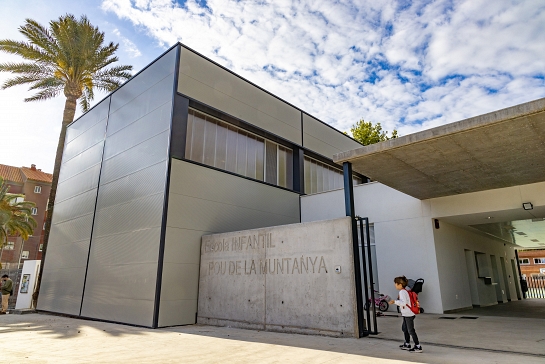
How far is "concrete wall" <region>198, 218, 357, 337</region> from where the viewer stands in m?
→ 7.97

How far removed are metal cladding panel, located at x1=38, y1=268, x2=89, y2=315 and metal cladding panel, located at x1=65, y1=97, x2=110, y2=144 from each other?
6.66 m

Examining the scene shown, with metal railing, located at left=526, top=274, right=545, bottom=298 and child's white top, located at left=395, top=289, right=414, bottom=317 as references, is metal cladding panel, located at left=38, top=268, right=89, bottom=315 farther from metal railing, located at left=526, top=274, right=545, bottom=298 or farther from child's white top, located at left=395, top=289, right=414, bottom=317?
metal railing, located at left=526, top=274, right=545, bottom=298

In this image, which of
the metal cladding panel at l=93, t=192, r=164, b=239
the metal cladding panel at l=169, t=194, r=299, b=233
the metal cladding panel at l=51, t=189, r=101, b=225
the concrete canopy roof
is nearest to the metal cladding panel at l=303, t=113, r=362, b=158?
the metal cladding panel at l=169, t=194, r=299, b=233

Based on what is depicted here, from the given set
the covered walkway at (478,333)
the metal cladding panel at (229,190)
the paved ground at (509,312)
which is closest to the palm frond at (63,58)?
the metal cladding panel at (229,190)

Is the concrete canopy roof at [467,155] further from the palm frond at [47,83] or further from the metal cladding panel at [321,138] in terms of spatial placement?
the palm frond at [47,83]

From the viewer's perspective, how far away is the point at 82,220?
15.1 m

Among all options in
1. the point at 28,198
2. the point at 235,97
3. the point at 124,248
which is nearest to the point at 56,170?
the point at 124,248

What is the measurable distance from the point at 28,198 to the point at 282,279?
48745 mm

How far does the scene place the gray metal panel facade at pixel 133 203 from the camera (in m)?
10.9

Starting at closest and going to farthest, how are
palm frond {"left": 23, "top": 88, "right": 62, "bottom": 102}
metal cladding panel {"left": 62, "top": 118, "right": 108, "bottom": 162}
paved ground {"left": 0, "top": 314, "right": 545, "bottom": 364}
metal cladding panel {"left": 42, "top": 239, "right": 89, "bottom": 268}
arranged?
paved ground {"left": 0, "top": 314, "right": 545, "bottom": 364} < metal cladding panel {"left": 42, "top": 239, "right": 89, "bottom": 268} < metal cladding panel {"left": 62, "top": 118, "right": 108, "bottom": 162} < palm frond {"left": 23, "top": 88, "right": 62, "bottom": 102}

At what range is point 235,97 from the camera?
46.0ft

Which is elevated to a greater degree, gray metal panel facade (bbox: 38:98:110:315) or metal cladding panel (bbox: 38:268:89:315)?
gray metal panel facade (bbox: 38:98:110:315)

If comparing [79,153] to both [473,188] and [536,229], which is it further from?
[536,229]

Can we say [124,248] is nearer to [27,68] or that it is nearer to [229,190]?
[229,190]
